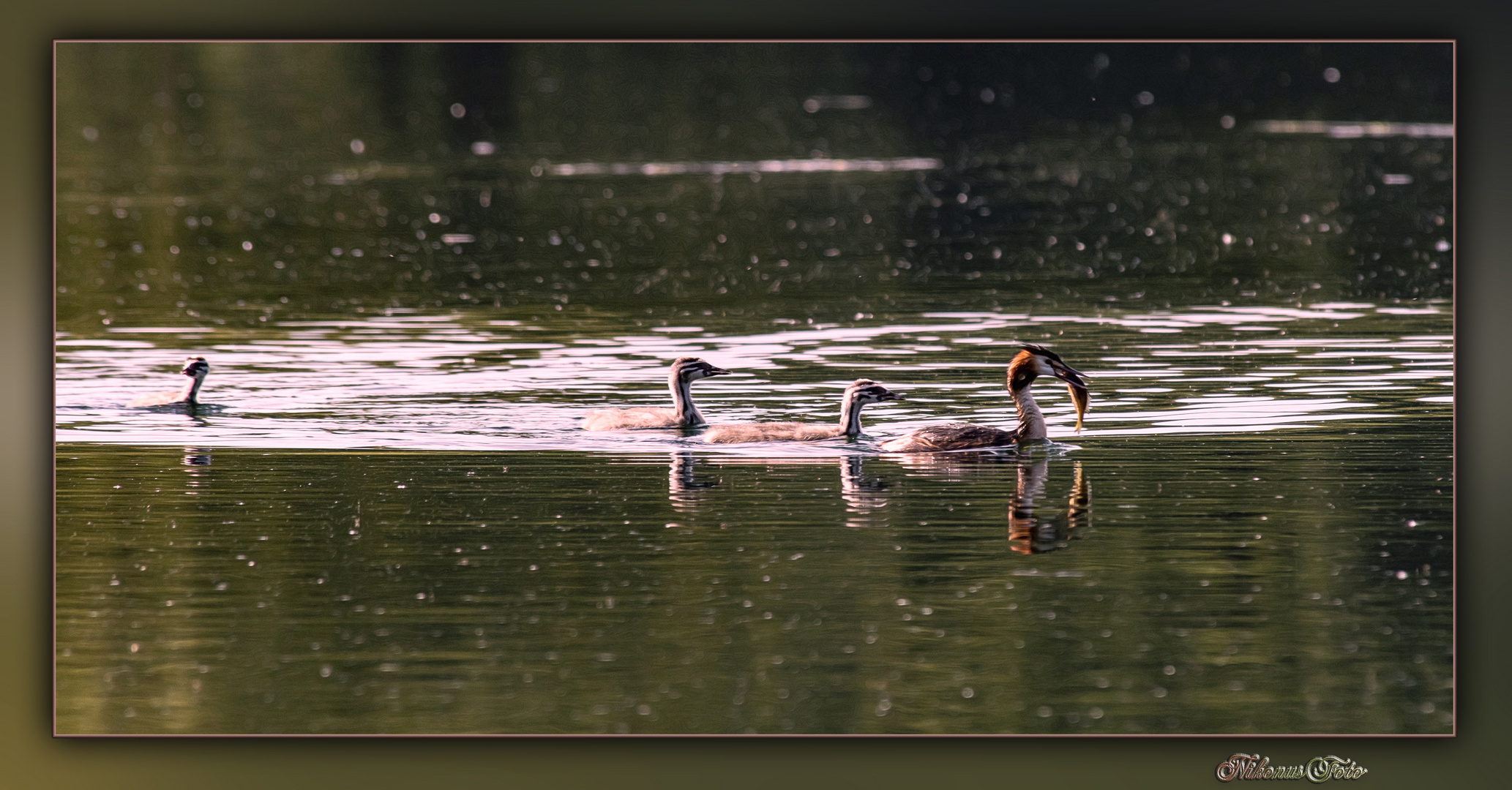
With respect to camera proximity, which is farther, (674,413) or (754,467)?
(674,413)

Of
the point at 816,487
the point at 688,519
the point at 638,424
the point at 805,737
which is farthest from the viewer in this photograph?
the point at 638,424

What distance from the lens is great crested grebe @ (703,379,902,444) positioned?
16.4 m

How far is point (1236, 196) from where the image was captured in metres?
32.3

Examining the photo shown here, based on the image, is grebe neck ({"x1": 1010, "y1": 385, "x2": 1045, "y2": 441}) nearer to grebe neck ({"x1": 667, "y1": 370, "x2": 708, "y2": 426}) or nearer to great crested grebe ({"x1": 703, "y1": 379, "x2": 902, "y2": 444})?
great crested grebe ({"x1": 703, "y1": 379, "x2": 902, "y2": 444})

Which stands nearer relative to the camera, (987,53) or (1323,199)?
(1323,199)

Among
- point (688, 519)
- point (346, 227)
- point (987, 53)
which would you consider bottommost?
point (688, 519)

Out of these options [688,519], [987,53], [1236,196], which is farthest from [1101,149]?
[688,519]

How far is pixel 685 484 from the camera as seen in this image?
14.9 metres

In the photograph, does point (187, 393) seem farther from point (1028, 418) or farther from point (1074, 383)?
point (1074, 383)

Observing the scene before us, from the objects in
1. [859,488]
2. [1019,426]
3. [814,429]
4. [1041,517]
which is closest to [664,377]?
[814,429]

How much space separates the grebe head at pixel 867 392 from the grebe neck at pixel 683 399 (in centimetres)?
139

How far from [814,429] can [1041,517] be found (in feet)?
10.1

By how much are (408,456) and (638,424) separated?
1.95 meters

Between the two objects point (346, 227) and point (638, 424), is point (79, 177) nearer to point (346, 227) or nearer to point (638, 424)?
point (346, 227)
